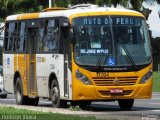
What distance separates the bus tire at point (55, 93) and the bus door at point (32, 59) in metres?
1.90

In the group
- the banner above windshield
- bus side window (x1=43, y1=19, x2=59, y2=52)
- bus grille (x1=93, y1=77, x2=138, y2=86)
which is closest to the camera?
bus grille (x1=93, y1=77, x2=138, y2=86)

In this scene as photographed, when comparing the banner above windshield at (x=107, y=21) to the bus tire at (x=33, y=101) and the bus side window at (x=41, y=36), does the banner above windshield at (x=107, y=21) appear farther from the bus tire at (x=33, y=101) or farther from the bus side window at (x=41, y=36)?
the bus tire at (x=33, y=101)

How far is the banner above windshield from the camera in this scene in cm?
2433

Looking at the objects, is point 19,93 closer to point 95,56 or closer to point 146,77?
point 95,56

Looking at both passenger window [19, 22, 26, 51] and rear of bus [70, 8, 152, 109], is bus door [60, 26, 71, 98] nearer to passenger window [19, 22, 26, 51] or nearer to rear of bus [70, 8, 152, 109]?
rear of bus [70, 8, 152, 109]

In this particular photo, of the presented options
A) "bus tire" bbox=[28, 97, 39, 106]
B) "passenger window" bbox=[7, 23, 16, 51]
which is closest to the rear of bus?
"bus tire" bbox=[28, 97, 39, 106]

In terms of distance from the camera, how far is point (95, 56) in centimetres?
2388

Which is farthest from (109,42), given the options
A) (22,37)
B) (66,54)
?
(22,37)

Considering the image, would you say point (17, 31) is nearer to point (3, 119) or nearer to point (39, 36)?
point (39, 36)

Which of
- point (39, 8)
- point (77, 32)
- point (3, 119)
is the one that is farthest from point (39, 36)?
point (39, 8)

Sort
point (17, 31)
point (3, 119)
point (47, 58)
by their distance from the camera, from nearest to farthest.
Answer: point (3, 119) < point (47, 58) < point (17, 31)

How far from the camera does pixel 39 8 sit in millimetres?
53594

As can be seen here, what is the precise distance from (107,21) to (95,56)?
1278 mm

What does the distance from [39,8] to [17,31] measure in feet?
81.6
